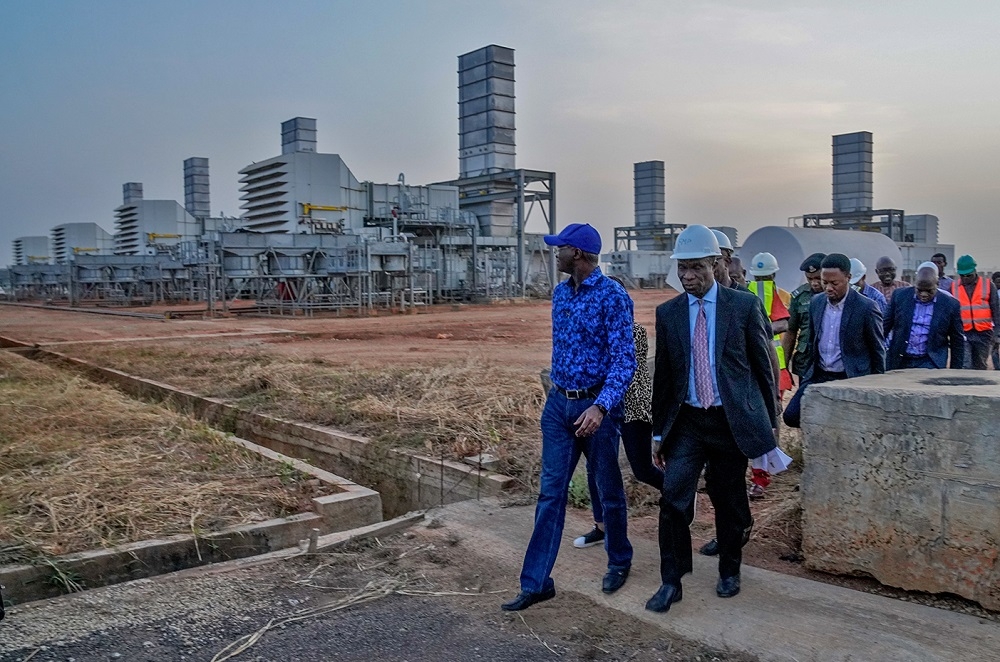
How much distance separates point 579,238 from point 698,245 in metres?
0.60

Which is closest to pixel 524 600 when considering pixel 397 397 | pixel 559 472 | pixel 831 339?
pixel 559 472

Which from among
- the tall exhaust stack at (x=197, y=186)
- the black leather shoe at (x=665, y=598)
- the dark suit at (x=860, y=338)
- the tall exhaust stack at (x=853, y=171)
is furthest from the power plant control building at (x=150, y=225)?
the black leather shoe at (x=665, y=598)

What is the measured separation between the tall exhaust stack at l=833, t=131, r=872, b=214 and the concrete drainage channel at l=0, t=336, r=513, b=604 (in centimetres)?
3686

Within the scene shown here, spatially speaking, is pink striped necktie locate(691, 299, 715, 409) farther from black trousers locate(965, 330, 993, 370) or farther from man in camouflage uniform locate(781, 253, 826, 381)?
black trousers locate(965, 330, 993, 370)

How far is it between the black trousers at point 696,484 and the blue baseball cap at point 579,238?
93 centimetres

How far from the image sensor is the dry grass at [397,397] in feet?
25.1

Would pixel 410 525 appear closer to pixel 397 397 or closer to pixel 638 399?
pixel 638 399

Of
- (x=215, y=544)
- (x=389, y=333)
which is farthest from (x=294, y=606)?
(x=389, y=333)

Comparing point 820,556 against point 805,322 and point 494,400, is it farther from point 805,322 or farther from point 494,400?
point 494,400

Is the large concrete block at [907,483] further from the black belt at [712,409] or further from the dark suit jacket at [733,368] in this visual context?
the black belt at [712,409]

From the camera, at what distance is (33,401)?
9.84 m

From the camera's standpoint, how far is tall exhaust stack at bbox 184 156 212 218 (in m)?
56.8

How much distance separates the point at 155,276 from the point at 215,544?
40.0 metres

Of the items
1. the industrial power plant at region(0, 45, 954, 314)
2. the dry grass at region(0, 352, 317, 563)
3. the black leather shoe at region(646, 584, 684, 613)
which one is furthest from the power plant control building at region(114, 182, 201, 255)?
the black leather shoe at region(646, 584, 684, 613)
